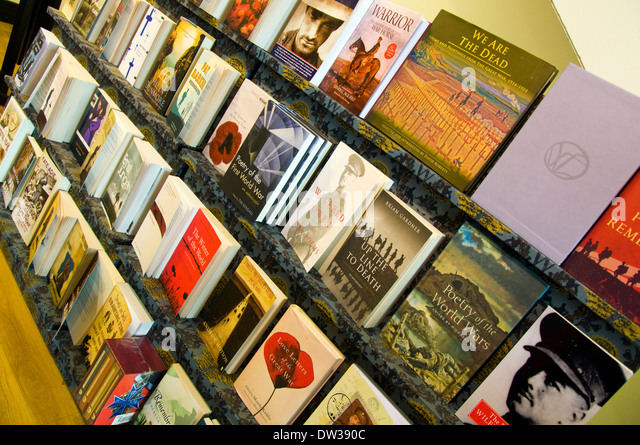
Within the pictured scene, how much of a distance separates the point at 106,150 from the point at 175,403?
1186mm

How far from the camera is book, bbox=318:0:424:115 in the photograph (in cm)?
131

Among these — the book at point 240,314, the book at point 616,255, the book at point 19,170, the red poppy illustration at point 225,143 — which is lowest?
the book at point 19,170

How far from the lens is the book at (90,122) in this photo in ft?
7.05

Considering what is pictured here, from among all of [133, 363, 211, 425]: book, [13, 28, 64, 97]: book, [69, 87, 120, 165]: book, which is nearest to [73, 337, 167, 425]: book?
[133, 363, 211, 425]: book

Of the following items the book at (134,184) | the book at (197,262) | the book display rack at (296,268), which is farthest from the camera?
the book at (134,184)

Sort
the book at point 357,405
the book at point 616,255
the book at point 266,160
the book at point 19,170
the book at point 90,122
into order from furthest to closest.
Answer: the book at point 19,170
the book at point 90,122
the book at point 266,160
the book at point 357,405
the book at point 616,255

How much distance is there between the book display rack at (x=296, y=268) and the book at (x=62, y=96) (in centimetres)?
10

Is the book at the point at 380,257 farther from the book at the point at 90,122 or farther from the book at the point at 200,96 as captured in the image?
the book at the point at 90,122

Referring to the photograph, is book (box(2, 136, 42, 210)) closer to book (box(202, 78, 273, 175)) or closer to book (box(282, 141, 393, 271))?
book (box(202, 78, 273, 175))

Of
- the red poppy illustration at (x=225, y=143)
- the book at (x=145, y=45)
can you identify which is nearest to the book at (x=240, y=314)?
the red poppy illustration at (x=225, y=143)

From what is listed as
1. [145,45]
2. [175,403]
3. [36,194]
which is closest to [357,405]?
[175,403]

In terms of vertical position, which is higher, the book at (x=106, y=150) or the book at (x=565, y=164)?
the book at (x=565, y=164)

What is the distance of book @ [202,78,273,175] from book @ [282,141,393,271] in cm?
36
